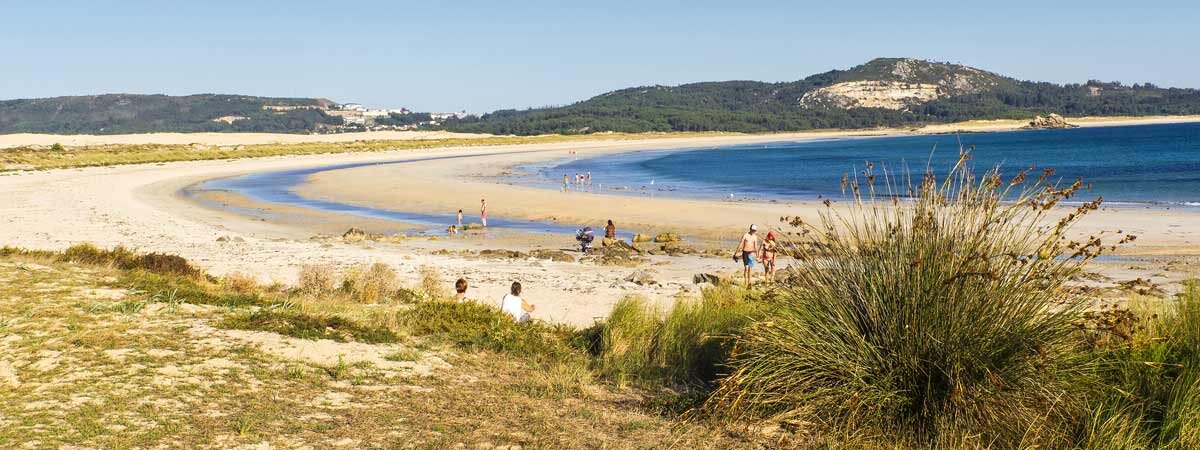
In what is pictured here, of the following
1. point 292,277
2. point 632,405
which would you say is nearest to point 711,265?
point 292,277

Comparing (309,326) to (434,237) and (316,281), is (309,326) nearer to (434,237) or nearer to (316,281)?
(316,281)

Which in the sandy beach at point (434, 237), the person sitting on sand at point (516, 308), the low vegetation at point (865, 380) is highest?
the low vegetation at point (865, 380)

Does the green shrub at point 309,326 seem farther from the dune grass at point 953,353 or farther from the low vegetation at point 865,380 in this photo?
the dune grass at point 953,353

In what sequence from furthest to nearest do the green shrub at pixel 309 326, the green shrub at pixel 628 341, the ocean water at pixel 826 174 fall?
the ocean water at pixel 826 174 → the green shrub at pixel 309 326 → the green shrub at pixel 628 341

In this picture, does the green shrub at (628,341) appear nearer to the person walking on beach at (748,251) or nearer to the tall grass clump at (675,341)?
the tall grass clump at (675,341)

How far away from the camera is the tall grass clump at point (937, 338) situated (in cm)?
514

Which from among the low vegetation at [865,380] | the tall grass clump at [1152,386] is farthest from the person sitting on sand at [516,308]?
the tall grass clump at [1152,386]

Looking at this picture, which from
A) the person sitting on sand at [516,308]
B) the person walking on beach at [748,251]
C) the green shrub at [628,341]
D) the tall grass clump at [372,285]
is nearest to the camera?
the green shrub at [628,341]

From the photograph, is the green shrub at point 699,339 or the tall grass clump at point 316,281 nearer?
the green shrub at point 699,339

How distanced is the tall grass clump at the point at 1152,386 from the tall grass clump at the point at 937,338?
0.20 metres

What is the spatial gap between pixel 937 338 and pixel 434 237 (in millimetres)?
20729

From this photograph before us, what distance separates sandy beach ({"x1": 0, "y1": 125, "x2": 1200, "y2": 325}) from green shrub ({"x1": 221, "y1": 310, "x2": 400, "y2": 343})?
3.73 metres

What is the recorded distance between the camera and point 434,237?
81.6 feet

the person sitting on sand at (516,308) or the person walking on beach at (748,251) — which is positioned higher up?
the person sitting on sand at (516,308)
